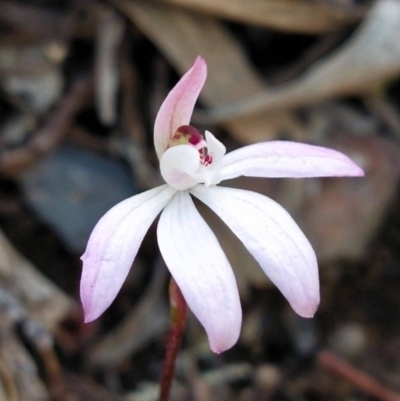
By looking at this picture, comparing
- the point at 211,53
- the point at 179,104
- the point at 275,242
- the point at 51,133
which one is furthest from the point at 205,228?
the point at 211,53

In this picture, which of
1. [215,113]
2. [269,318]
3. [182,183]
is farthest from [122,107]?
[182,183]

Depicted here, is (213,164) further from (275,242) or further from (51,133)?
(51,133)

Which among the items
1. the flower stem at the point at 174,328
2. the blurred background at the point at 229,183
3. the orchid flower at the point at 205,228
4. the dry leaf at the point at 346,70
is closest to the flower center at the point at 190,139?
the orchid flower at the point at 205,228

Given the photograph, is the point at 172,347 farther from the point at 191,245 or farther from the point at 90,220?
the point at 90,220

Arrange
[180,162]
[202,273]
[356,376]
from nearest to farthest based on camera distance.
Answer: [202,273] < [180,162] < [356,376]

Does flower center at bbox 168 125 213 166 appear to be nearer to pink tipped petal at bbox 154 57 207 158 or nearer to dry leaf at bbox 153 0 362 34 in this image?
pink tipped petal at bbox 154 57 207 158
